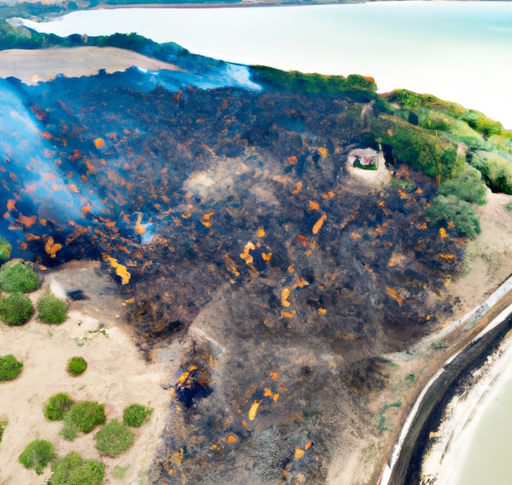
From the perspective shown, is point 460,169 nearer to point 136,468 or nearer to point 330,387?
point 330,387

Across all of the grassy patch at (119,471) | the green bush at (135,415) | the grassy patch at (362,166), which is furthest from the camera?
the grassy patch at (362,166)

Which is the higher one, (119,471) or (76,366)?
(76,366)

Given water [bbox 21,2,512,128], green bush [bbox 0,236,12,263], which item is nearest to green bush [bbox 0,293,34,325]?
green bush [bbox 0,236,12,263]

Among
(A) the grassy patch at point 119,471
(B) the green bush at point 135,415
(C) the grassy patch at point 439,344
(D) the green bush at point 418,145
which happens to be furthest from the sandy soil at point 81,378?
(D) the green bush at point 418,145

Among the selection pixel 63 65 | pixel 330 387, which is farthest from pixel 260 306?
pixel 63 65

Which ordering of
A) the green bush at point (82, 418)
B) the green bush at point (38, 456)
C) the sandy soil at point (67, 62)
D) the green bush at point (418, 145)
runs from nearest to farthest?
the green bush at point (38, 456) → the green bush at point (82, 418) → the sandy soil at point (67, 62) → the green bush at point (418, 145)

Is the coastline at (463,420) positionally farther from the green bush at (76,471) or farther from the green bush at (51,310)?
the green bush at (51,310)

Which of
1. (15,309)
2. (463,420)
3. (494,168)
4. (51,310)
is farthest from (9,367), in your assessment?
(494,168)

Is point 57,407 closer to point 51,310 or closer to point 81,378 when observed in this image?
point 81,378
